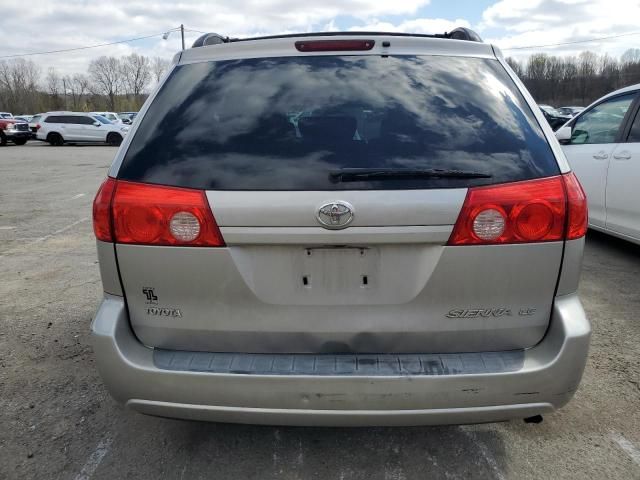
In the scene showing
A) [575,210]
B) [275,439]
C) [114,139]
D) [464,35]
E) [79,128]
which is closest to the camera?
[575,210]

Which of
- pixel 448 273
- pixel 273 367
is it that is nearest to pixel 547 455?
pixel 448 273

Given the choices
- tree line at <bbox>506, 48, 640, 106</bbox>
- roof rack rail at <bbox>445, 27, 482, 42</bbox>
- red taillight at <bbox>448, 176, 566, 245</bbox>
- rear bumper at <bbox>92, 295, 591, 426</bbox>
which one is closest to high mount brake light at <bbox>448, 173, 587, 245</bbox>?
red taillight at <bbox>448, 176, 566, 245</bbox>

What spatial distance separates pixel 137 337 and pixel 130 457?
2.51 feet

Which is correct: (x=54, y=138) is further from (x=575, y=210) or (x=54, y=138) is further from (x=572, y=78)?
(x=572, y=78)

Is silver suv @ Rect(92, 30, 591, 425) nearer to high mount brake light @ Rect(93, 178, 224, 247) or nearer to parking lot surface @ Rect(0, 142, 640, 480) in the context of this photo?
high mount brake light @ Rect(93, 178, 224, 247)

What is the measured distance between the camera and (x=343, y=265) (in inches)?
75.8

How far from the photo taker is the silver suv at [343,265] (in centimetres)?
189

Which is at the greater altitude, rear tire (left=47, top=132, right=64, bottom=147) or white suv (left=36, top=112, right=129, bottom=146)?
white suv (left=36, top=112, right=129, bottom=146)

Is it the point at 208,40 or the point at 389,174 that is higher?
the point at 208,40

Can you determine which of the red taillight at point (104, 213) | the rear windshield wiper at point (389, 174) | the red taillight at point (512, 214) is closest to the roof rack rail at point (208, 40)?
the red taillight at point (104, 213)

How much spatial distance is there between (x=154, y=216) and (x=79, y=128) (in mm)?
30906

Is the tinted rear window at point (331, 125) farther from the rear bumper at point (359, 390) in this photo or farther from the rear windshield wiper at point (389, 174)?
the rear bumper at point (359, 390)

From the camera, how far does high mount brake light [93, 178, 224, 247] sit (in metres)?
1.91

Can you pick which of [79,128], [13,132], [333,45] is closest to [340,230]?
[333,45]
